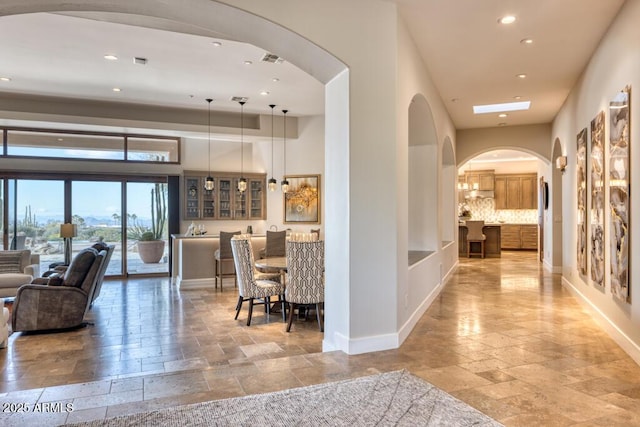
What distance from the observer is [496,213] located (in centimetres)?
1446

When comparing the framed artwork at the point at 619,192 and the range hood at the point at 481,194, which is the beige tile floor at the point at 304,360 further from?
the range hood at the point at 481,194

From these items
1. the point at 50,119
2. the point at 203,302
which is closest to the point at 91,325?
the point at 203,302

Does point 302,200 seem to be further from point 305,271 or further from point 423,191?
point 305,271

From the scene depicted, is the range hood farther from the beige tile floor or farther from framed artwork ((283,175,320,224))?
the beige tile floor

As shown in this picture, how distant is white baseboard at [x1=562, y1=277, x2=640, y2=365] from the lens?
137 inches

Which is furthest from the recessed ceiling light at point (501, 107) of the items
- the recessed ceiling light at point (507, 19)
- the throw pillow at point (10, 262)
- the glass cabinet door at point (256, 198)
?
the throw pillow at point (10, 262)

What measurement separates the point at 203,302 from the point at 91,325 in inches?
67.3

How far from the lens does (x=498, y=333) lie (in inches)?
167

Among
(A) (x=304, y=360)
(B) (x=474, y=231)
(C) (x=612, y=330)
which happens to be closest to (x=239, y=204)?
(B) (x=474, y=231)

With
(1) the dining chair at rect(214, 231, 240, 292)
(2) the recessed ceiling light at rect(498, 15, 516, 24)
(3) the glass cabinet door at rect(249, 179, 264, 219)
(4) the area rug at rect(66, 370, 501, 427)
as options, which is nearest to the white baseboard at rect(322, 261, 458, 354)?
(4) the area rug at rect(66, 370, 501, 427)

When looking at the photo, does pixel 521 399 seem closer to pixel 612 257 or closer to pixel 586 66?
pixel 612 257

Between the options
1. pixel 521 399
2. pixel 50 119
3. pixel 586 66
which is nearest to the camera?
pixel 521 399

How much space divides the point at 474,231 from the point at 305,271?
26.4 ft

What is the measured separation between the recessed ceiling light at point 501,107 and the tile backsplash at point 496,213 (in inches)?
281
